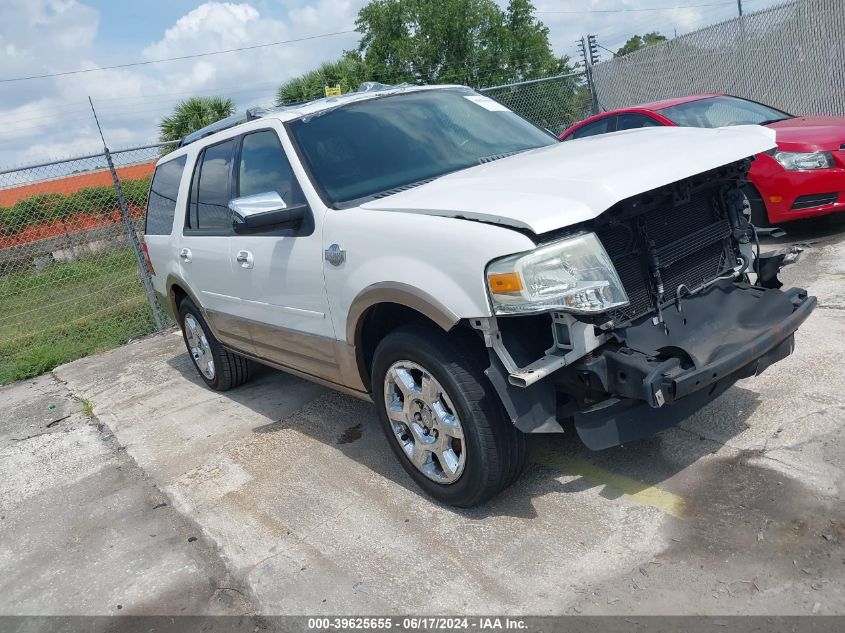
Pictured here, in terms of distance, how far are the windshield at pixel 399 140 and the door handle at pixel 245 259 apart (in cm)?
78

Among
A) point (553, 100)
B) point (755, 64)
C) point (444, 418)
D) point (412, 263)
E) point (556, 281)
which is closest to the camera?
point (556, 281)

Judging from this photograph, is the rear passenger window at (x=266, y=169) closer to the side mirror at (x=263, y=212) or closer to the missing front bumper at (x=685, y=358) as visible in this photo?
the side mirror at (x=263, y=212)

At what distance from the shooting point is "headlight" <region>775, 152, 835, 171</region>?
6664 mm

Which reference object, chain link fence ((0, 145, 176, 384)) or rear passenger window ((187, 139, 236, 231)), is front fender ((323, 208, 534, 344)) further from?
chain link fence ((0, 145, 176, 384))

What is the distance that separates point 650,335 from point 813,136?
16.1 feet

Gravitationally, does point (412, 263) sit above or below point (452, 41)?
below

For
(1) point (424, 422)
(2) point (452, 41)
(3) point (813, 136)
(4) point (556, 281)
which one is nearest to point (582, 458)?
(1) point (424, 422)

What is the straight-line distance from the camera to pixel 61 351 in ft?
28.8

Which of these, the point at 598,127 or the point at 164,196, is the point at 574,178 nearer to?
the point at 164,196

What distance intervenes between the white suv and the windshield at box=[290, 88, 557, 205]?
0.5 inches

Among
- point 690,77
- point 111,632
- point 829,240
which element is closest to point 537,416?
point 111,632

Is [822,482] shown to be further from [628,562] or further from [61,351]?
[61,351]

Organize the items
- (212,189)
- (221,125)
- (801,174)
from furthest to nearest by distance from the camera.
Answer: (801,174) → (221,125) → (212,189)

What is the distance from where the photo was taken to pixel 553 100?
13.8 metres
